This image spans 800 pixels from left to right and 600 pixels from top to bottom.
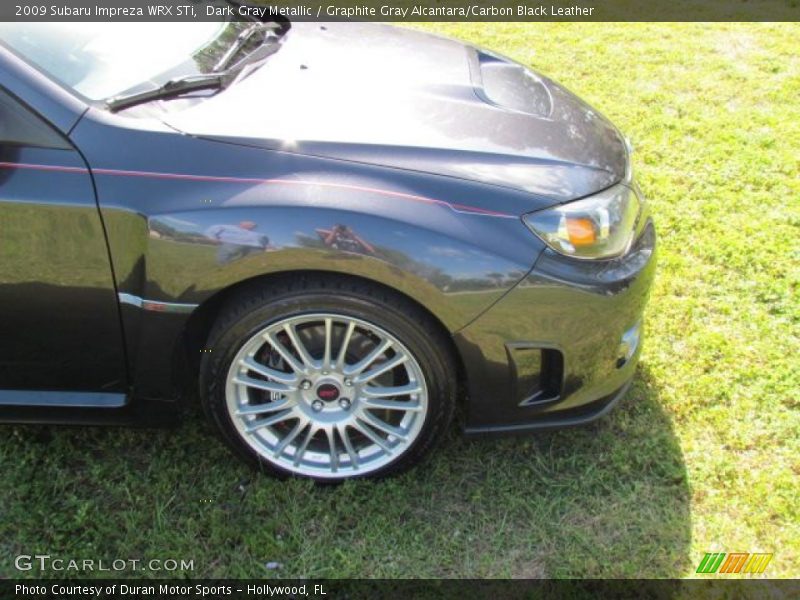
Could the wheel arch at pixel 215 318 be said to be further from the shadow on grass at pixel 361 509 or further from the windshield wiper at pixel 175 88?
the windshield wiper at pixel 175 88

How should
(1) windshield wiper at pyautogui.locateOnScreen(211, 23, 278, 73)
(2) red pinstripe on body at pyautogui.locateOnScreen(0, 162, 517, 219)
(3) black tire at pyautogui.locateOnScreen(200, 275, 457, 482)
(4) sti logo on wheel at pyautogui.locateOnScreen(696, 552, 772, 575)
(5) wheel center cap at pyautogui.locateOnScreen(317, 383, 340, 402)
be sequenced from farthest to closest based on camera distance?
(1) windshield wiper at pyautogui.locateOnScreen(211, 23, 278, 73), (5) wheel center cap at pyautogui.locateOnScreen(317, 383, 340, 402), (4) sti logo on wheel at pyautogui.locateOnScreen(696, 552, 772, 575), (3) black tire at pyautogui.locateOnScreen(200, 275, 457, 482), (2) red pinstripe on body at pyautogui.locateOnScreen(0, 162, 517, 219)

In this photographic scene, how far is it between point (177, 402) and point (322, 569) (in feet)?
2.31

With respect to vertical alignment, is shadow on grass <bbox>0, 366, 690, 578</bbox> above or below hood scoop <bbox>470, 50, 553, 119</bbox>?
below

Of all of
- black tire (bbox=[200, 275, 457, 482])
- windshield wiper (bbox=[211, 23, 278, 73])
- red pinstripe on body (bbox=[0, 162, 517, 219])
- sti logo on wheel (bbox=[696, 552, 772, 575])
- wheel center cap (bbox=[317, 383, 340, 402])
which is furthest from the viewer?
windshield wiper (bbox=[211, 23, 278, 73])

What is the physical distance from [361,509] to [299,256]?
901 mm

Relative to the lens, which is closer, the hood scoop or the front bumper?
the front bumper

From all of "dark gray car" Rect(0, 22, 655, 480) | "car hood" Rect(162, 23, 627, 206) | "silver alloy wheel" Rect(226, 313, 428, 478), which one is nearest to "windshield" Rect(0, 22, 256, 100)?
"dark gray car" Rect(0, 22, 655, 480)

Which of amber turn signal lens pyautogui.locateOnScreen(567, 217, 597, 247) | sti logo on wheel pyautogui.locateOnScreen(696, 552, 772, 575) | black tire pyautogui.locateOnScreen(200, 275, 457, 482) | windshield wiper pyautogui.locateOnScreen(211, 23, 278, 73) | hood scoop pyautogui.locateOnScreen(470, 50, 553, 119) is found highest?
windshield wiper pyautogui.locateOnScreen(211, 23, 278, 73)

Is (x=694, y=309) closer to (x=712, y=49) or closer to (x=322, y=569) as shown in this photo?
(x=322, y=569)

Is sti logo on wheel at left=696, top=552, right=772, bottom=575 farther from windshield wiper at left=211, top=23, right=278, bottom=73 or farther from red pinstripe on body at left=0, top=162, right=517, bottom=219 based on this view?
windshield wiper at left=211, top=23, right=278, bottom=73

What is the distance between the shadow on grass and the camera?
2.48 m

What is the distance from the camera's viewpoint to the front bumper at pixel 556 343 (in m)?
2.38

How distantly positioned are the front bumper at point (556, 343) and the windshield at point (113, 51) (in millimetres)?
1348

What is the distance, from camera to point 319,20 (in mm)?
3629
